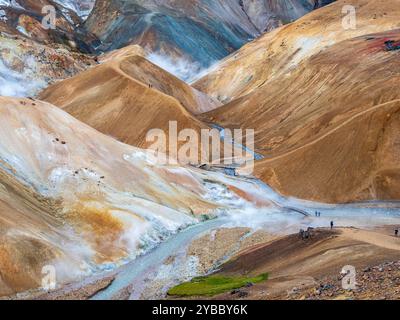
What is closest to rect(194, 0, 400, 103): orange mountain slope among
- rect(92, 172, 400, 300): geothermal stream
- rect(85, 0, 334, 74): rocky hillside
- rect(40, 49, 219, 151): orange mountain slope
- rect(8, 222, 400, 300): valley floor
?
rect(40, 49, 219, 151): orange mountain slope

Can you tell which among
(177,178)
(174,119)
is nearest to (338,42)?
(174,119)

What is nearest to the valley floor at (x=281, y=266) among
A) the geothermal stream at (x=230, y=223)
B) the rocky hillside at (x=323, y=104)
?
the geothermal stream at (x=230, y=223)

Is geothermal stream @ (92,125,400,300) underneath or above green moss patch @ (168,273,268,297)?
above

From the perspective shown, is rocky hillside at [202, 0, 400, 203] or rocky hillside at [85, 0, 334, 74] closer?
rocky hillside at [202, 0, 400, 203]

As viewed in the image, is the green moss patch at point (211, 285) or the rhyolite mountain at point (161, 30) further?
the rhyolite mountain at point (161, 30)

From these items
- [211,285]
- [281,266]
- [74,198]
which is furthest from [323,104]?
[211,285]

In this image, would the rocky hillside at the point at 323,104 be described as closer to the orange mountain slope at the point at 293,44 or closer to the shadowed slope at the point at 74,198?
the orange mountain slope at the point at 293,44

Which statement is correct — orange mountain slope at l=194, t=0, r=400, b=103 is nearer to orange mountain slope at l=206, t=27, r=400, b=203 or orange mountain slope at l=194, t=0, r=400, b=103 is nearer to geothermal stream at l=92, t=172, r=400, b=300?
orange mountain slope at l=206, t=27, r=400, b=203

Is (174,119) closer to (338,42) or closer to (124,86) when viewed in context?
(124,86)
